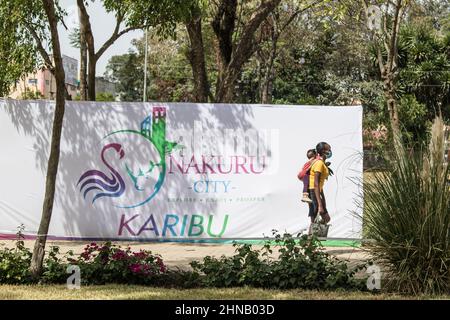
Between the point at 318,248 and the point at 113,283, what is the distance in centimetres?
251

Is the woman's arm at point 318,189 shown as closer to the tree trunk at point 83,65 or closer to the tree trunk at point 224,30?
the tree trunk at point 224,30

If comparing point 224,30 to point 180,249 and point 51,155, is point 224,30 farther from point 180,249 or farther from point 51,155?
point 51,155

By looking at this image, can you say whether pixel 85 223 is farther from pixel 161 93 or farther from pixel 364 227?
pixel 161 93

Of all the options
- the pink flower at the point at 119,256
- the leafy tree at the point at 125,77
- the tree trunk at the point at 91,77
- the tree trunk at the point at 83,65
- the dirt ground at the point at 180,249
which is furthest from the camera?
the leafy tree at the point at 125,77

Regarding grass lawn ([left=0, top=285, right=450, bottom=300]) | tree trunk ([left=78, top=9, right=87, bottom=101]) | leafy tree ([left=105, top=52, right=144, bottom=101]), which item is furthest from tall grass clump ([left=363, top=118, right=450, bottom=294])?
leafy tree ([left=105, top=52, right=144, bottom=101])

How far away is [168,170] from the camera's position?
10438 mm

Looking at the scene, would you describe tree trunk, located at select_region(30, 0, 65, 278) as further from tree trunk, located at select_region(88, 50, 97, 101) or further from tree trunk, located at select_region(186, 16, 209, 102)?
tree trunk, located at select_region(88, 50, 97, 101)

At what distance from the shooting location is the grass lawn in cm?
629

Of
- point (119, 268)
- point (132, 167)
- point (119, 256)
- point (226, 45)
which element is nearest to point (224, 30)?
point (226, 45)

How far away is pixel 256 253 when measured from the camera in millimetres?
7207

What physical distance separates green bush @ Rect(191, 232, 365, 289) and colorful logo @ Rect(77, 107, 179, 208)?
3436mm

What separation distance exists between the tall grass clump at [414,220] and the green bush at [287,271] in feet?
1.64

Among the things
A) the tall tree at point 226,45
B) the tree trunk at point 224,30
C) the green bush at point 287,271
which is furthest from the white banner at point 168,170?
the green bush at point 287,271

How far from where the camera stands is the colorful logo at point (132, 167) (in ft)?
34.1
